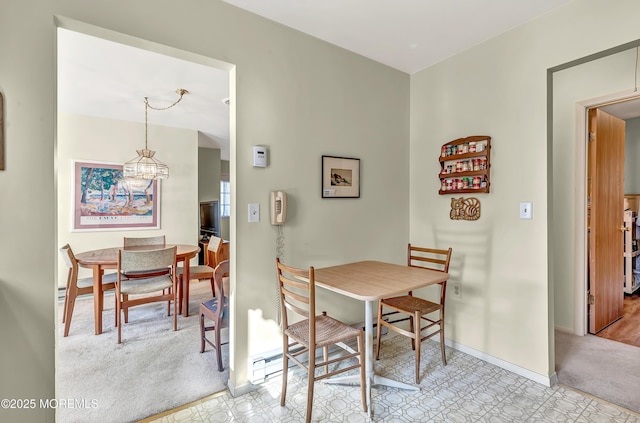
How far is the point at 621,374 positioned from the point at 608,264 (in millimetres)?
1359

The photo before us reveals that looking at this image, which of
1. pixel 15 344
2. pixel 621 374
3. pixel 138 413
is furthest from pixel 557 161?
pixel 15 344

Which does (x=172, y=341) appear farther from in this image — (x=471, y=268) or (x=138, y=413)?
(x=471, y=268)

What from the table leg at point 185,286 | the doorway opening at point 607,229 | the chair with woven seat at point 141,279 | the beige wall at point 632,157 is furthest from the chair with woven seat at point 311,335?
the beige wall at point 632,157

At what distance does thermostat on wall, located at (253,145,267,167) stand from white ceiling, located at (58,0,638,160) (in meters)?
0.90

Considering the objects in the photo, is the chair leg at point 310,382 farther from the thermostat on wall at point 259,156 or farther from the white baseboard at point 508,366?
the white baseboard at point 508,366

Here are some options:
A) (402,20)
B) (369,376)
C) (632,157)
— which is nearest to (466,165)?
(402,20)

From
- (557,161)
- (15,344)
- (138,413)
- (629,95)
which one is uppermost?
(629,95)

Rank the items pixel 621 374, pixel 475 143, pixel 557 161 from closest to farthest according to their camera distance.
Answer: pixel 621 374, pixel 475 143, pixel 557 161

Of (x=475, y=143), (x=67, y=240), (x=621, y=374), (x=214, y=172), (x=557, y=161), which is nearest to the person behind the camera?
(x=621, y=374)

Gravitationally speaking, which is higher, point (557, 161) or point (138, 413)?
point (557, 161)

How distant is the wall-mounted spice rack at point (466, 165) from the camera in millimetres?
2432

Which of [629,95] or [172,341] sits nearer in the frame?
[629,95]

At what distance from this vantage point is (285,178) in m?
2.25

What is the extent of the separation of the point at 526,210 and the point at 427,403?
1.47 m
